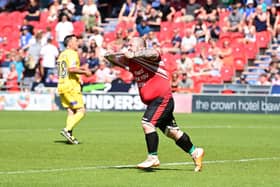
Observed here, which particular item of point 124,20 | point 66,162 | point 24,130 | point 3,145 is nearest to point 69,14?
point 124,20

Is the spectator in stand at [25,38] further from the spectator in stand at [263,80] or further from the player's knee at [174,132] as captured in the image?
the player's knee at [174,132]

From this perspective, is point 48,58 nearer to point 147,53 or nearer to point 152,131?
point 152,131

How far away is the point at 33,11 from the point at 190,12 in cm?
904

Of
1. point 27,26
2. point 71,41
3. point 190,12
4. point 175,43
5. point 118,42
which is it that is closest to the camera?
point 71,41

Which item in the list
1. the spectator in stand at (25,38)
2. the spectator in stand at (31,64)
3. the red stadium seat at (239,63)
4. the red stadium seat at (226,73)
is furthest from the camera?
the spectator in stand at (25,38)

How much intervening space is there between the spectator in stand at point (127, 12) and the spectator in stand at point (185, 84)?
5737 mm

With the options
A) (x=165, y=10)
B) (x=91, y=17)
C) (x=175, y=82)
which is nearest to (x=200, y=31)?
(x=175, y=82)

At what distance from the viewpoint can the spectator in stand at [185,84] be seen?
105ft

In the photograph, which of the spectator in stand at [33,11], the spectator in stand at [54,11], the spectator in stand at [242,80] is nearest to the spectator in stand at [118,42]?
the spectator in stand at [54,11]

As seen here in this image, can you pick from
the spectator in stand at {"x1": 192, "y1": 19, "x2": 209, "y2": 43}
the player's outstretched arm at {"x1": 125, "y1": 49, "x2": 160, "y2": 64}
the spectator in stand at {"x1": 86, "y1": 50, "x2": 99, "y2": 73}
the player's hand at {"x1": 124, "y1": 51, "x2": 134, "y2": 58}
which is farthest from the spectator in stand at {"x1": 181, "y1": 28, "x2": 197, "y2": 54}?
the player's hand at {"x1": 124, "y1": 51, "x2": 134, "y2": 58}

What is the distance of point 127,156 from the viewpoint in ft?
47.9

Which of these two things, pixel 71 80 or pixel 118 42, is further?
pixel 118 42

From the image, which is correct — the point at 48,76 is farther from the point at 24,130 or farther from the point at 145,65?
the point at 145,65

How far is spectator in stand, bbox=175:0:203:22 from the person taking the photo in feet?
116
